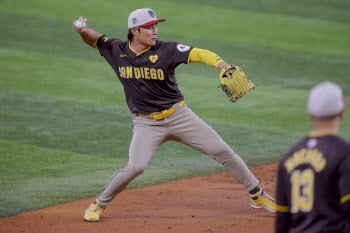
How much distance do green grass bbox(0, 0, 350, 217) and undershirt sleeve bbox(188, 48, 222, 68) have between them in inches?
89.7

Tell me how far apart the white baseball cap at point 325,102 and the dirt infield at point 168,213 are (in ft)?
8.96

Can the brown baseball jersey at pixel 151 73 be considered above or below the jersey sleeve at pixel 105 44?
below

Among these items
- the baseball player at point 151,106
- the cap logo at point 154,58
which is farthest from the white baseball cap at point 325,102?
the cap logo at point 154,58

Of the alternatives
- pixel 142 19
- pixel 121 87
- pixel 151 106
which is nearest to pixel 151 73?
pixel 151 106

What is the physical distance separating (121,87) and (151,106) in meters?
6.08

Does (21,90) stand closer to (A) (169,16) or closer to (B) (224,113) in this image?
(B) (224,113)

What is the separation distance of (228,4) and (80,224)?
39.3ft

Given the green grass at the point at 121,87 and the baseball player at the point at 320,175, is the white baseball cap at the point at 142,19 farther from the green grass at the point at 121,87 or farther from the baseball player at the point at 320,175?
the baseball player at the point at 320,175

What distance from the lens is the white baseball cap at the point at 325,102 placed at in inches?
128

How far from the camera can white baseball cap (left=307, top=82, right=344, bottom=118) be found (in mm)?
3244

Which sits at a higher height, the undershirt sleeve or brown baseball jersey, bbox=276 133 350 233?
the undershirt sleeve

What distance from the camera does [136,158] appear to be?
598 cm

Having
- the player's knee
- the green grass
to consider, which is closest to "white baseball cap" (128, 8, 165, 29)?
the player's knee

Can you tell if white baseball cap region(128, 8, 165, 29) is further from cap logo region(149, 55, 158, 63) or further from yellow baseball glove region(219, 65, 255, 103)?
yellow baseball glove region(219, 65, 255, 103)
